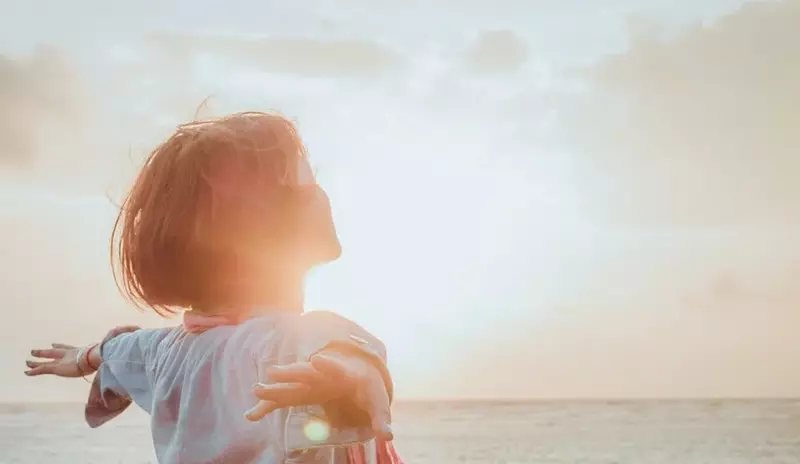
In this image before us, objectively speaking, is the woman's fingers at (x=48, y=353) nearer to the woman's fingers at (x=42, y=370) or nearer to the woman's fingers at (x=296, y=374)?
the woman's fingers at (x=42, y=370)

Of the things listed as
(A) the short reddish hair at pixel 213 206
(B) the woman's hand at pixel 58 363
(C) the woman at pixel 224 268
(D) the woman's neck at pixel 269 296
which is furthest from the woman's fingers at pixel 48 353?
(D) the woman's neck at pixel 269 296

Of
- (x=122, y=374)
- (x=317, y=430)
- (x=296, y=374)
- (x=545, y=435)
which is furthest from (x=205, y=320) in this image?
(x=545, y=435)

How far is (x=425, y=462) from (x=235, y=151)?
22.6 m

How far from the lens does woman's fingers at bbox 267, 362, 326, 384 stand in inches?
51.6

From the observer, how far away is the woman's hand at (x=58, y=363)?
2314 mm

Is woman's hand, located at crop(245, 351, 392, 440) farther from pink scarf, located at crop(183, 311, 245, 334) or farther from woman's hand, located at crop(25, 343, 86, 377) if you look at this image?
woman's hand, located at crop(25, 343, 86, 377)

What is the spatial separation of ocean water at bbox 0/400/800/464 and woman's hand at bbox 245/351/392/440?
22452 mm

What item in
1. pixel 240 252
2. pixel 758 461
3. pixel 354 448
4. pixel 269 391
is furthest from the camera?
pixel 758 461

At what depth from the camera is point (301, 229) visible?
184 centimetres

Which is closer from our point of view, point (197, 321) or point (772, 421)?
point (197, 321)

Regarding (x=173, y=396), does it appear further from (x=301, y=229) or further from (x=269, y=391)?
(x=269, y=391)

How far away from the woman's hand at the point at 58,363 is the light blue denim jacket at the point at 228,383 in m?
0.16

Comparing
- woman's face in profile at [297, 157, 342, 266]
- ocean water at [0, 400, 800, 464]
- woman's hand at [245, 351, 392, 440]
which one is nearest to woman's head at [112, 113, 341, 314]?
woman's face in profile at [297, 157, 342, 266]

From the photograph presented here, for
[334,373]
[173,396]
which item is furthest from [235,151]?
[334,373]
